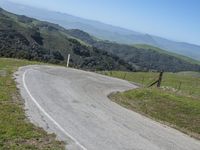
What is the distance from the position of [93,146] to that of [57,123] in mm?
3114

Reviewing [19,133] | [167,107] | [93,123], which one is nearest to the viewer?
[19,133]

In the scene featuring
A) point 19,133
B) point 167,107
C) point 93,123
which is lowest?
point 167,107

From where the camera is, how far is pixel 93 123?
16.5m

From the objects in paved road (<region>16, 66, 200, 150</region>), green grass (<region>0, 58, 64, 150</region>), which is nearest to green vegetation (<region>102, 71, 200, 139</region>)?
paved road (<region>16, 66, 200, 150</region>)

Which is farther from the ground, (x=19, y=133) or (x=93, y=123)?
(x=19, y=133)

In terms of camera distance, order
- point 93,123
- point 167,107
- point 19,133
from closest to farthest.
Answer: point 19,133, point 93,123, point 167,107

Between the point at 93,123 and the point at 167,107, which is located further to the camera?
the point at 167,107

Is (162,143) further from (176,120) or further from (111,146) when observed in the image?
(176,120)

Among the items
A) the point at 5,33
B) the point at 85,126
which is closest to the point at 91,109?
the point at 85,126

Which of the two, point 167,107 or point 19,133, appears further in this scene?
point 167,107

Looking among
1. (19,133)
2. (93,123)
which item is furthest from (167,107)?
(19,133)

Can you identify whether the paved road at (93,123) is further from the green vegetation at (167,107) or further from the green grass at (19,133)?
the green vegetation at (167,107)

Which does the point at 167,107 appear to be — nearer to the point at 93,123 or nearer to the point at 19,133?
the point at 93,123

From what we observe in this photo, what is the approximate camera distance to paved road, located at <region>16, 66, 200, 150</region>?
13773mm
